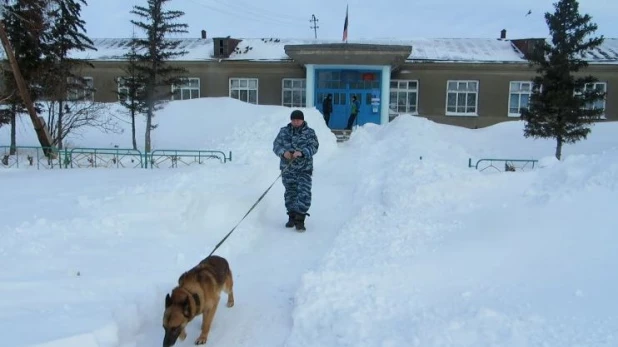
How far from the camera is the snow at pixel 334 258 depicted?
146 inches

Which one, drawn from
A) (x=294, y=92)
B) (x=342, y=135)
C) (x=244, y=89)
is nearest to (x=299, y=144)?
(x=342, y=135)

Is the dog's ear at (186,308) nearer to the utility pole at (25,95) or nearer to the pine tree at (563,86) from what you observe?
the utility pole at (25,95)

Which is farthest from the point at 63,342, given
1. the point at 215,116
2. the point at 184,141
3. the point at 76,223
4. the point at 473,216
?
the point at 215,116

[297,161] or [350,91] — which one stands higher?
[350,91]

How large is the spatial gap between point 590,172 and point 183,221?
551 centimetres

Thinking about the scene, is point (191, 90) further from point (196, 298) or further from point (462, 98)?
point (196, 298)

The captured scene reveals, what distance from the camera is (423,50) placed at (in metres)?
28.5

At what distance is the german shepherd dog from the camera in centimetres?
363

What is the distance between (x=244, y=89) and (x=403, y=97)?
905 cm

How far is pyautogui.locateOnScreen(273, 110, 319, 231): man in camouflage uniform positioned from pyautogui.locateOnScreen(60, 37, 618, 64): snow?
19345 millimetres

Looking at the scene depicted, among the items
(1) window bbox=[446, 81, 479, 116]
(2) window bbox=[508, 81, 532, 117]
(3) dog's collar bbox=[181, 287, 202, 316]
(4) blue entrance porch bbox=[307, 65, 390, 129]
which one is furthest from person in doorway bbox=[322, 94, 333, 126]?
(3) dog's collar bbox=[181, 287, 202, 316]

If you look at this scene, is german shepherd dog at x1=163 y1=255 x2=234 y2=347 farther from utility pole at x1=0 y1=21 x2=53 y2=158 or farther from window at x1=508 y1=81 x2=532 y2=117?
window at x1=508 y1=81 x2=532 y2=117

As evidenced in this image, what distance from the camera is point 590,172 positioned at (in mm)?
6109

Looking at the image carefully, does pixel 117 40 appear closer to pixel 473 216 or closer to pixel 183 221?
pixel 183 221
